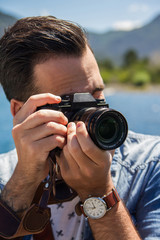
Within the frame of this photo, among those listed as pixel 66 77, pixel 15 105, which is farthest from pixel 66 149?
pixel 15 105

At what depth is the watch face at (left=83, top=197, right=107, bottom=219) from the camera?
815 mm

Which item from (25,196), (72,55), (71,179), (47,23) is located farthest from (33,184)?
(47,23)

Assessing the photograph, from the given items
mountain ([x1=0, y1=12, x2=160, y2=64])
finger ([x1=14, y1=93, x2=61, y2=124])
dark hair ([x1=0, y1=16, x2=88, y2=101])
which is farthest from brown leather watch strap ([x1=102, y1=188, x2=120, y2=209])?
mountain ([x1=0, y1=12, x2=160, y2=64])

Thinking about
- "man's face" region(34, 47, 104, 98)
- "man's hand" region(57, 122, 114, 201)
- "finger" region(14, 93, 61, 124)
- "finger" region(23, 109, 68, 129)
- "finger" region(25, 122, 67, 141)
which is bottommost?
"man's hand" region(57, 122, 114, 201)

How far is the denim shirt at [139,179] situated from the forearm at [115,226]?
10 cm

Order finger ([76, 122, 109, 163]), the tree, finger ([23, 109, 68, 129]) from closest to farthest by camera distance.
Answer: finger ([76, 122, 109, 163])
finger ([23, 109, 68, 129])
the tree

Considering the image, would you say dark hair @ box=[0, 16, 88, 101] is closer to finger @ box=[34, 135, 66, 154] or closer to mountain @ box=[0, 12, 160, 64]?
finger @ box=[34, 135, 66, 154]

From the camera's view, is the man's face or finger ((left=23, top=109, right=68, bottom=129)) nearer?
finger ((left=23, top=109, right=68, bottom=129))

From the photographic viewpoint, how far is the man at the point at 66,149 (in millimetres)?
817

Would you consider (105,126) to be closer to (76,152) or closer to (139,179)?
(76,152)

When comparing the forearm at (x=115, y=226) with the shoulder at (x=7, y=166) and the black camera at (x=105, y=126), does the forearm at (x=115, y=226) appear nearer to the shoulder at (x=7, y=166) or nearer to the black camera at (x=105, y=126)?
the black camera at (x=105, y=126)

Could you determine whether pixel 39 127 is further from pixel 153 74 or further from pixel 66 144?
pixel 153 74

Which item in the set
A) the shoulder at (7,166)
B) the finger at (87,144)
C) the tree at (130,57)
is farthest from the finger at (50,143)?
the tree at (130,57)

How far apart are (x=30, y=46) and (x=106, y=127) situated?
58cm
